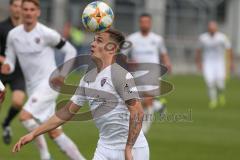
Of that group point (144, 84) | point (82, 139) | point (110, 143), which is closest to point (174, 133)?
point (144, 84)

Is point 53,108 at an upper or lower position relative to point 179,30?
upper

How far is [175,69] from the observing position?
42.9 metres

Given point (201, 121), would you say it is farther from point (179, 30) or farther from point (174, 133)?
point (179, 30)

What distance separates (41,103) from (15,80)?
2187mm

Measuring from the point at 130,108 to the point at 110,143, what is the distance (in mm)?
560

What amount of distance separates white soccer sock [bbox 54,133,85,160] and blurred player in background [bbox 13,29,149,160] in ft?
8.59

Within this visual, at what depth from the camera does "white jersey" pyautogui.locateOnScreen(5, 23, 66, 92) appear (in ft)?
39.5

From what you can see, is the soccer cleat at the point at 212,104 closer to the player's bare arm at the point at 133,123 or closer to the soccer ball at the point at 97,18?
the soccer ball at the point at 97,18

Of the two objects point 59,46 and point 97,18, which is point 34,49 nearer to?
point 59,46

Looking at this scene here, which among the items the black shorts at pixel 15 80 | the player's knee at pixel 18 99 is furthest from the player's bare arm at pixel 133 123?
the black shorts at pixel 15 80

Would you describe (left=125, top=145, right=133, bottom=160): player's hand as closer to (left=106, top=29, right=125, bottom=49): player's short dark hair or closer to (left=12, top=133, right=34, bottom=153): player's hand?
(left=12, top=133, right=34, bottom=153): player's hand

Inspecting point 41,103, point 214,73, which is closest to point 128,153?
point 41,103

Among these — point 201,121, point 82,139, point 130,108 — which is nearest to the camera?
point 130,108

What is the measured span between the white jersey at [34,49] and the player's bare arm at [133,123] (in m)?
4.17
